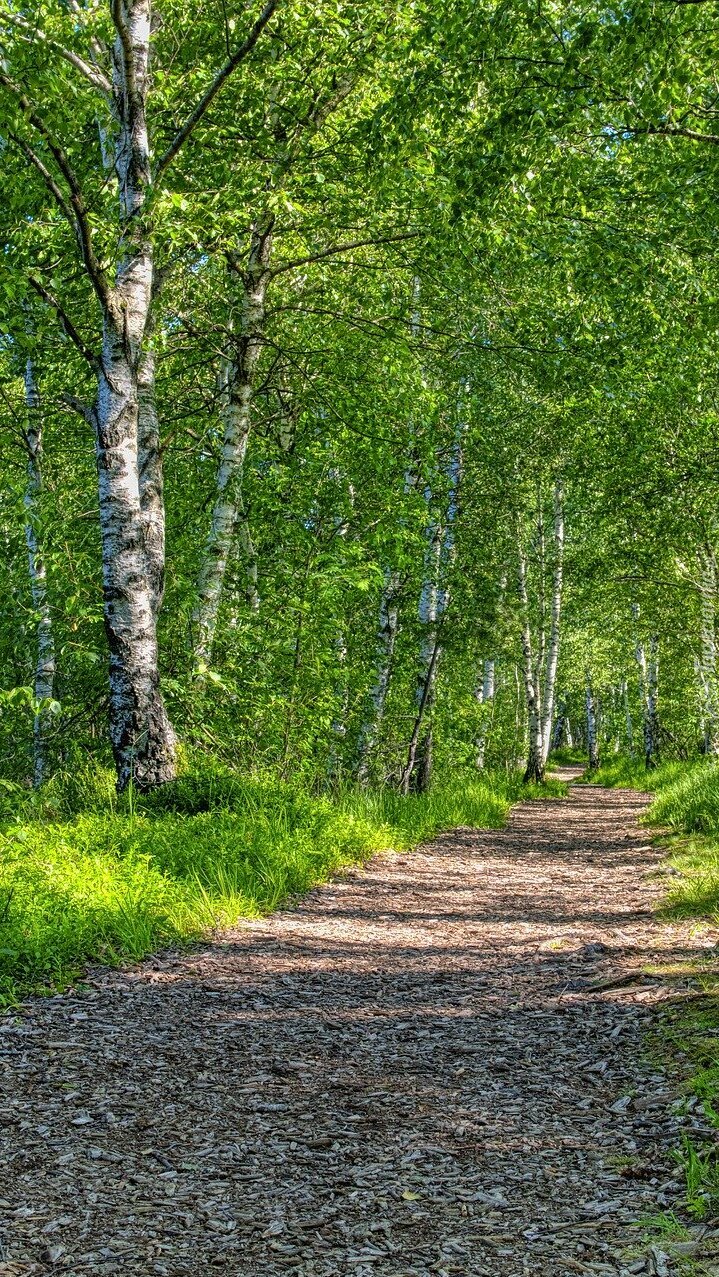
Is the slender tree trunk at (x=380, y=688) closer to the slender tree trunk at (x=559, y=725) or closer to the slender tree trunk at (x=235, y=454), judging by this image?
the slender tree trunk at (x=235, y=454)

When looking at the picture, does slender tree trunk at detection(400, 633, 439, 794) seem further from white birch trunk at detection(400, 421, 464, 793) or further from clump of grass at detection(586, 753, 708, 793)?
clump of grass at detection(586, 753, 708, 793)

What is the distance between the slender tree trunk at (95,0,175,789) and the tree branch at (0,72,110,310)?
198 mm

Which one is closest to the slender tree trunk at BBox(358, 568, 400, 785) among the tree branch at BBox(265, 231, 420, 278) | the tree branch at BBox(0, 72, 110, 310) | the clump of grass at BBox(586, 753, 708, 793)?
the tree branch at BBox(265, 231, 420, 278)

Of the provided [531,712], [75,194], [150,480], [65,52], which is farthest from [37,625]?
[531,712]

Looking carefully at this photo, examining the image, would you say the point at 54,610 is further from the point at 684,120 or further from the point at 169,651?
the point at 684,120

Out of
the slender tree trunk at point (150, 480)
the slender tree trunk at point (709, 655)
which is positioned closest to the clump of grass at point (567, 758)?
the slender tree trunk at point (709, 655)

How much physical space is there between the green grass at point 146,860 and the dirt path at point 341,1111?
0.30m

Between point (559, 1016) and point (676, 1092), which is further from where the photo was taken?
point (559, 1016)

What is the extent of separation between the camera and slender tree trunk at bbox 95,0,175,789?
7988 millimetres

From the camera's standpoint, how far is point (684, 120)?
29.6 feet

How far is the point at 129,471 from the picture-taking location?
8062 mm

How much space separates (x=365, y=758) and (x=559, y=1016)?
874cm

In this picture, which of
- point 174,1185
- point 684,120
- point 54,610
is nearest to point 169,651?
point 54,610

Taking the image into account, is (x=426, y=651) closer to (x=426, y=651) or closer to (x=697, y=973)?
(x=426, y=651)
